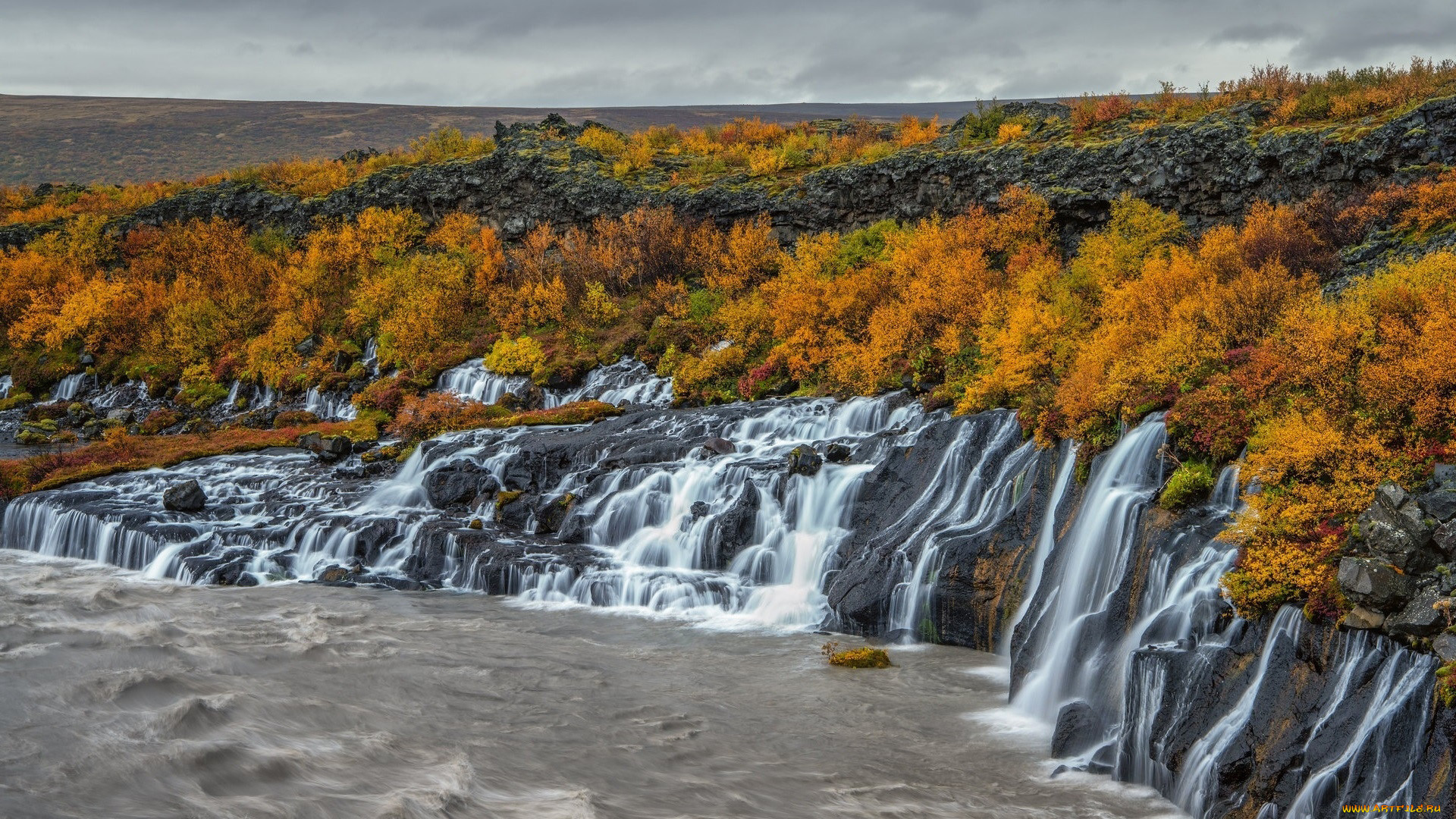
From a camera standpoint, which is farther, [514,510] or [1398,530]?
[514,510]

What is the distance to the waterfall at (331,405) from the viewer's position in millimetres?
51719

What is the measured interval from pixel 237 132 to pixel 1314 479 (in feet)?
592

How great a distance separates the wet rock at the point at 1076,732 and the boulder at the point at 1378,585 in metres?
4.35

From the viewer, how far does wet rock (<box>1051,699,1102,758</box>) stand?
599 inches

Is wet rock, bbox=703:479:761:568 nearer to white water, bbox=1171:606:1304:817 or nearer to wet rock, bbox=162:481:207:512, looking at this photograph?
white water, bbox=1171:606:1304:817

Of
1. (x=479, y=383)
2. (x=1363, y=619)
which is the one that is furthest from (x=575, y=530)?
(x=479, y=383)

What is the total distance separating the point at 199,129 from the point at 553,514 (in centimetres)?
16588

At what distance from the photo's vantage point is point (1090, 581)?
18219mm

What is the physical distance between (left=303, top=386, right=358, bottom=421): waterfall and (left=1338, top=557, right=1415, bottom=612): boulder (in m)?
47.0

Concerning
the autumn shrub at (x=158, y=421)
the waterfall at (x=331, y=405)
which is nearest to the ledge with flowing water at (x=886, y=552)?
the waterfall at (x=331, y=405)

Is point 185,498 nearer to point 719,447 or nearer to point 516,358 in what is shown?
point 719,447

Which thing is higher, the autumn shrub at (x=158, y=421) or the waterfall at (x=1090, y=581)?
the waterfall at (x=1090, y=581)

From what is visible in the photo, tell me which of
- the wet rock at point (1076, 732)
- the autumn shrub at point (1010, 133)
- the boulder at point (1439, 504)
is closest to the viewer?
the boulder at point (1439, 504)

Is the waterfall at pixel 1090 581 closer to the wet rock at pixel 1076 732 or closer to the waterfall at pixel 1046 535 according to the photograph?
the wet rock at pixel 1076 732
